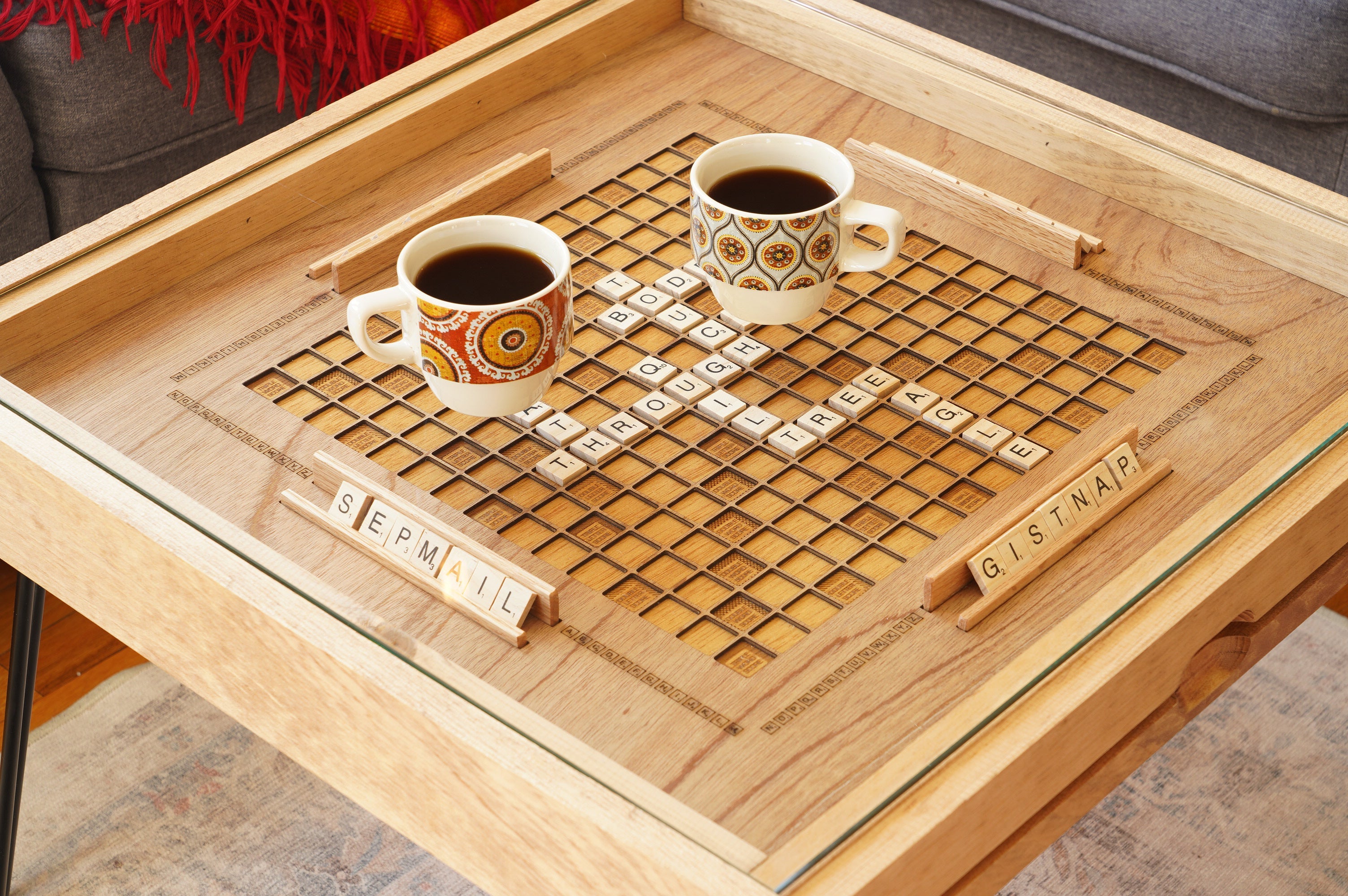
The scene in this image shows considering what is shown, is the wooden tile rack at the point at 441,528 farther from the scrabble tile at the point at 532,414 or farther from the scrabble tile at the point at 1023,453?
the scrabble tile at the point at 1023,453

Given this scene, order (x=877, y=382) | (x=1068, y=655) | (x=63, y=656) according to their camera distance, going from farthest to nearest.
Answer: (x=63, y=656) → (x=877, y=382) → (x=1068, y=655)

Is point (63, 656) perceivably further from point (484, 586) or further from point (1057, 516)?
point (1057, 516)

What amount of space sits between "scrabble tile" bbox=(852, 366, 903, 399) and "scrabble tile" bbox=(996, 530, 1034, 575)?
0.16m

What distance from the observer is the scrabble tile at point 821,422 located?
0.87 meters

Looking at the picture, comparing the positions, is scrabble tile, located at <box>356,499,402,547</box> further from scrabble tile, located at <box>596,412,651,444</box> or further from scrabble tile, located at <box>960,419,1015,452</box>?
scrabble tile, located at <box>960,419,1015,452</box>

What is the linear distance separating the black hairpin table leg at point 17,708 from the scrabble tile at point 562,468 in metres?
0.39

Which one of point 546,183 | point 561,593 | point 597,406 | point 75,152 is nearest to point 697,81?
point 546,183

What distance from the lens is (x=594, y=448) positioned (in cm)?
86

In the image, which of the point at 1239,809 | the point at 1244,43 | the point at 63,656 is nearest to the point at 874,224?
the point at 1239,809

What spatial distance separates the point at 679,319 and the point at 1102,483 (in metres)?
0.30

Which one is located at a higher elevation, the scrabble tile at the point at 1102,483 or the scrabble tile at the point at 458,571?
the scrabble tile at the point at 1102,483

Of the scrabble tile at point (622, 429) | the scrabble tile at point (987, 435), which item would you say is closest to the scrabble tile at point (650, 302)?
the scrabble tile at point (622, 429)

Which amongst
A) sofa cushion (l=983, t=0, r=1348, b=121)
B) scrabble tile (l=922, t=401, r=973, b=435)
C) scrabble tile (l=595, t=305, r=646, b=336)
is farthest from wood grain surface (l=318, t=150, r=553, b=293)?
sofa cushion (l=983, t=0, r=1348, b=121)

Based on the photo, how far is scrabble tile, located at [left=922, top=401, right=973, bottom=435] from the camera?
0.87m
